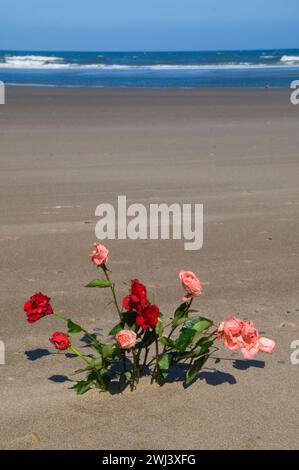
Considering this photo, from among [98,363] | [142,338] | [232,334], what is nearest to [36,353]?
[98,363]

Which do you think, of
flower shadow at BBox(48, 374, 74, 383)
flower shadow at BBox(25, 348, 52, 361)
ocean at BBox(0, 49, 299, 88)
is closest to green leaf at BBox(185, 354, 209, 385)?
flower shadow at BBox(48, 374, 74, 383)

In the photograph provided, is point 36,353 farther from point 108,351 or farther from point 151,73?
point 151,73

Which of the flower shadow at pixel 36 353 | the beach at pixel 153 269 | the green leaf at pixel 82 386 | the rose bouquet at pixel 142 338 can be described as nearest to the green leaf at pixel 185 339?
the rose bouquet at pixel 142 338

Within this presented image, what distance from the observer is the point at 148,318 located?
3150 mm

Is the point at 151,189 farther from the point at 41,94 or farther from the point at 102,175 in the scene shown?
the point at 41,94

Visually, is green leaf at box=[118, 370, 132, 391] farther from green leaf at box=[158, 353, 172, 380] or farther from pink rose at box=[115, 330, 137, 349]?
pink rose at box=[115, 330, 137, 349]

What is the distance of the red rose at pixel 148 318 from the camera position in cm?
314

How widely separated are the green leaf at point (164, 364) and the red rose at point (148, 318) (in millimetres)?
324

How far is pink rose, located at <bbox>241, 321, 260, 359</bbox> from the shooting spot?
3.17m
